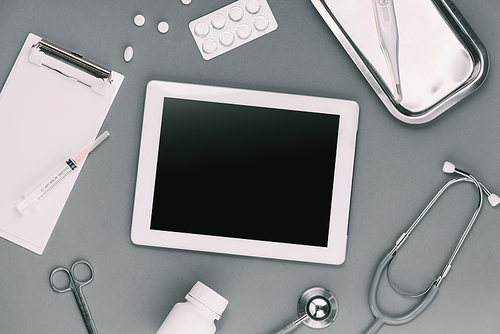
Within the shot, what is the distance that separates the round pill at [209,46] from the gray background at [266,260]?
0.02 m

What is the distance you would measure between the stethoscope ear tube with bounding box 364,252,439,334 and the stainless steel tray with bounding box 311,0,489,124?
0.33 m

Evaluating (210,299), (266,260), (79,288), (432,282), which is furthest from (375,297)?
(79,288)

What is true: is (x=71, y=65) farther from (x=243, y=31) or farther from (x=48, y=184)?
(x=243, y=31)

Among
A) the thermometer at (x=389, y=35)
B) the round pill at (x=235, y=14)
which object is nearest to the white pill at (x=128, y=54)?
the round pill at (x=235, y=14)

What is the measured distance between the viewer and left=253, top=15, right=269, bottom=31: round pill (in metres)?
0.95

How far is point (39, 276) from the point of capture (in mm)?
945

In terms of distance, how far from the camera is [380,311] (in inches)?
36.4

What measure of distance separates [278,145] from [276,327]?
1.33ft

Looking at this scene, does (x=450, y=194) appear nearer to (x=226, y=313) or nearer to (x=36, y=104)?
(x=226, y=313)

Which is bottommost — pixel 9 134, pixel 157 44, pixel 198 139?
pixel 198 139

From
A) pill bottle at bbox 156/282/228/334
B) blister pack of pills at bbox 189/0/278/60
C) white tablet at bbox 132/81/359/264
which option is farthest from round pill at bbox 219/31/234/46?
pill bottle at bbox 156/282/228/334

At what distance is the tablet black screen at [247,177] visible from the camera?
0.91m

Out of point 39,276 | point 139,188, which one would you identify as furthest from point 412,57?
point 39,276

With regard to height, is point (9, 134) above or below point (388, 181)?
above
